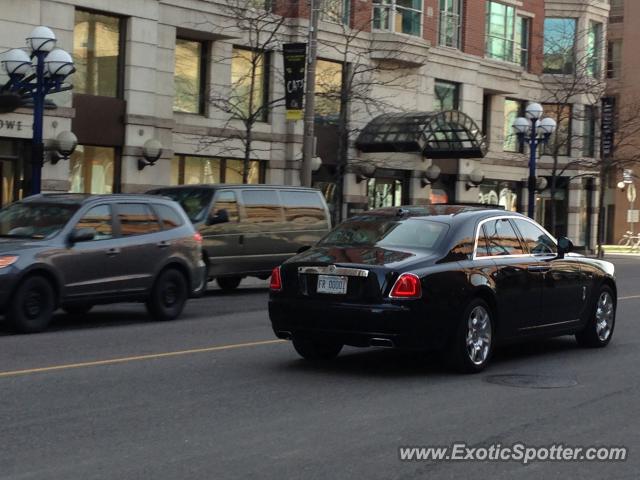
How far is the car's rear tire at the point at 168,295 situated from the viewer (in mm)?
15117

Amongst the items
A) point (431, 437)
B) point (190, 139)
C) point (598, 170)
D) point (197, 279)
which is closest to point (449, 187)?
point (598, 170)

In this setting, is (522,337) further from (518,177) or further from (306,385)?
(518,177)

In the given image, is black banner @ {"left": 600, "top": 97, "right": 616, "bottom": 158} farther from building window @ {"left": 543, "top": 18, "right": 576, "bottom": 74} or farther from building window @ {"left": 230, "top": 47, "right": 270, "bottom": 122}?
building window @ {"left": 230, "top": 47, "right": 270, "bottom": 122}

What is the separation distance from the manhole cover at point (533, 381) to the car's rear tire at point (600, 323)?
92.0 inches

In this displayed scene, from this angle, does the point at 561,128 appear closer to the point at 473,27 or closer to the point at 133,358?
the point at 473,27

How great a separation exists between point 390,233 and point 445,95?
30737 mm

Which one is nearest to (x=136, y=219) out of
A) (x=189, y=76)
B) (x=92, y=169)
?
(x=92, y=169)

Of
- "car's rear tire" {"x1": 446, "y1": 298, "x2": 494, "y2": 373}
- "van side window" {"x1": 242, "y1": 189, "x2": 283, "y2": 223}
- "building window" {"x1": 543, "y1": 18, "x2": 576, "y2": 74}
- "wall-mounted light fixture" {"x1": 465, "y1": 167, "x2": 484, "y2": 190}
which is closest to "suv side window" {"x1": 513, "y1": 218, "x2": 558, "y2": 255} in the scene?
"car's rear tire" {"x1": 446, "y1": 298, "x2": 494, "y2": 373}

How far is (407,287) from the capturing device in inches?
389

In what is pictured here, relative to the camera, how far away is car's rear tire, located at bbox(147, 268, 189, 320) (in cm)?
1512

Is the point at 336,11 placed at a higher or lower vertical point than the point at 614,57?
lower

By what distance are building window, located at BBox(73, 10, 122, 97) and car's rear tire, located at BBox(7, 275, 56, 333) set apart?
600 inches

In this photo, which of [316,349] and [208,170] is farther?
[208,170]

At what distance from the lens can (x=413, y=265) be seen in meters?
10.0
